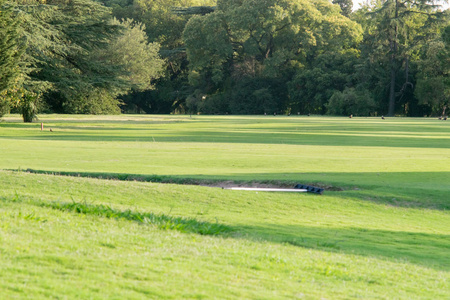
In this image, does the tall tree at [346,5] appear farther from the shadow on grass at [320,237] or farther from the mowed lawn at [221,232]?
the shadow on grass at [320,237]

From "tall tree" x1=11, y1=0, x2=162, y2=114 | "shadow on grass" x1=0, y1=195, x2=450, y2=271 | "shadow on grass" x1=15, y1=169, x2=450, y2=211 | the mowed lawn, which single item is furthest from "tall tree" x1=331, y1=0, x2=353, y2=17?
"shadow on grass" x1=0, y1=195, x2=450, y2=271

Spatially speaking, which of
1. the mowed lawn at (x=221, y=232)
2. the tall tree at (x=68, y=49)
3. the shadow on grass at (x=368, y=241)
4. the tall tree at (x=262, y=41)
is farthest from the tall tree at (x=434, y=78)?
the shadow on grass at (x=368, y=241)

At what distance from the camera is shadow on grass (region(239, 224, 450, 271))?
985 cm

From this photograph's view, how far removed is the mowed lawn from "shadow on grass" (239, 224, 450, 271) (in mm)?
35

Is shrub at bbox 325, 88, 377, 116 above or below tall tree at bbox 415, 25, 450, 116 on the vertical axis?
below

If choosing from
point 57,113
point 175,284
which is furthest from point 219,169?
point 57,113

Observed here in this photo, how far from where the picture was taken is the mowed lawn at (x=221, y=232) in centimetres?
641

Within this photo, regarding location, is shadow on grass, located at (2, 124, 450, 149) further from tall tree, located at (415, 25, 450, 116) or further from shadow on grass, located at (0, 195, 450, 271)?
tall tree, located at (415, 25, 450, 116)

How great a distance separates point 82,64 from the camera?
2169 inches

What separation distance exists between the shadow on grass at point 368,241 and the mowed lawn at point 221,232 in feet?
0.12

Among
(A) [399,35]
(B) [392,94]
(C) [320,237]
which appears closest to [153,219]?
(C) [320,237]

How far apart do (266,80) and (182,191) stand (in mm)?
85280

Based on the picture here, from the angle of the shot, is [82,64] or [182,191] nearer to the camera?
[182,191]

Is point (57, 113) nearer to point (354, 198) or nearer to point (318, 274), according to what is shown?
point (354, 198)
